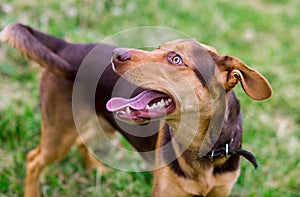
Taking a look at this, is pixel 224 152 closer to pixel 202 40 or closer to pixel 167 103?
pixel 167 103

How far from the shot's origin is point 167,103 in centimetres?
373

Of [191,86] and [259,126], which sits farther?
[259,126]

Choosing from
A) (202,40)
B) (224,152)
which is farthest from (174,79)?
(202,40)

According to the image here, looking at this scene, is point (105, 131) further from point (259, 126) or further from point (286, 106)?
point (286, 106)

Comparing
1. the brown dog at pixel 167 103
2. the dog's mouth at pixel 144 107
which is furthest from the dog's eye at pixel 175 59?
the dog's mouth at pixel 144 107

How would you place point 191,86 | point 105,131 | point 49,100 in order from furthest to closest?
point 105,131
point 49,100
point 191,86

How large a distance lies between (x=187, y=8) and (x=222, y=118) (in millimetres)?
4374

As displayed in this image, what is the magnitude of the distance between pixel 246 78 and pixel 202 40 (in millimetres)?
3851

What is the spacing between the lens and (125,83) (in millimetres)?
4242

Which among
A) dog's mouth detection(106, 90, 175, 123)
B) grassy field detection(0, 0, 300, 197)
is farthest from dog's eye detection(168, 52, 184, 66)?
grassy field detection(0, 0, 300, 197)

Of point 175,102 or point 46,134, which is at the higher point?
point 175,102

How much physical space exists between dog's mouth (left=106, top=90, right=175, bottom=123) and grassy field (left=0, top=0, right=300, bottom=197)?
5.04 ft

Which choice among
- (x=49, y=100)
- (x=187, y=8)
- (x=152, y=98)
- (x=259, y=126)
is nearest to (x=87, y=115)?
(x=49, y=100)

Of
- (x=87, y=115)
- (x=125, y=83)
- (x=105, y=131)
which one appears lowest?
(x=105, y=131)
